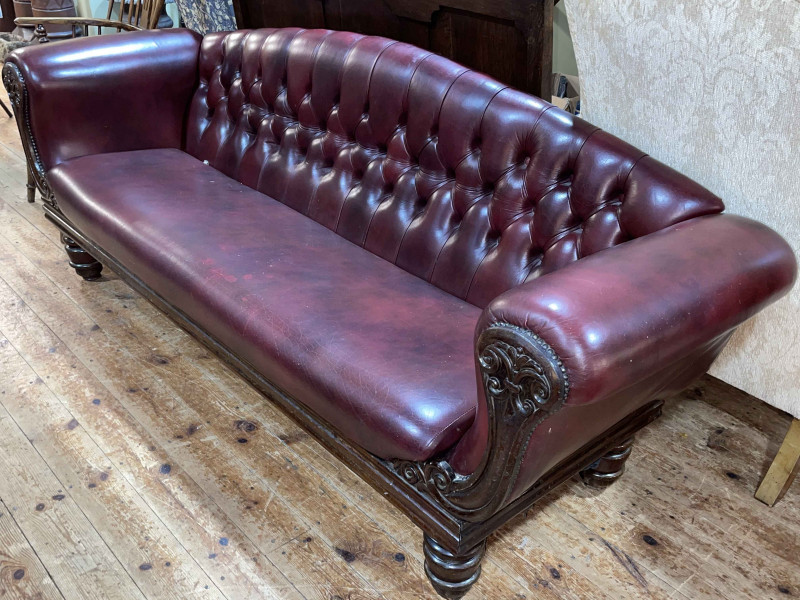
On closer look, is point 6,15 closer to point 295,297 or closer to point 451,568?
point 295,297

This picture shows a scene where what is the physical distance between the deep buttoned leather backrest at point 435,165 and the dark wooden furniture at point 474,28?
35cm

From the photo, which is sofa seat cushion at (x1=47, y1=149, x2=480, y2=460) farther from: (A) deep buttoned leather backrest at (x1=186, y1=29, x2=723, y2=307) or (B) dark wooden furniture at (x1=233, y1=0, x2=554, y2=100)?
(B) dark wooden furniture at (x1=233, y1=0, x2=554, y2=100)

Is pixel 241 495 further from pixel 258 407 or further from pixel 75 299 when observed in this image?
pixel 75 299

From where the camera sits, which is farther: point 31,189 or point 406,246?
point 31,189

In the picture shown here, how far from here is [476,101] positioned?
6.66 ft

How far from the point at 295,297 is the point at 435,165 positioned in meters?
0.54

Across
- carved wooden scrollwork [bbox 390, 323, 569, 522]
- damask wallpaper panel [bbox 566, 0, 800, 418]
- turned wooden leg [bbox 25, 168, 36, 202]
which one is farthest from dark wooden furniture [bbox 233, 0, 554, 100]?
turned wooden leg [bbox 25, 168, 36, 202]

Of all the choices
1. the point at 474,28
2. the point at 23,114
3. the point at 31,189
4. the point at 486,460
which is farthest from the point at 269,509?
the point at 31,189

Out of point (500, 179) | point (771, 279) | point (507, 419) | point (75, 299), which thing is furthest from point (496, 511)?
point (75, 299)

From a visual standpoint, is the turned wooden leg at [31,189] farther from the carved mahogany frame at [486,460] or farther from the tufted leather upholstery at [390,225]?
the carved mahogany frame at [486,460]

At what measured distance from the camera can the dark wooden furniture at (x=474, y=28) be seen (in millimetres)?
2338

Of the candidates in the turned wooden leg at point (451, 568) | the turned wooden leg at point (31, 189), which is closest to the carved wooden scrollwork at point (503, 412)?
the turned wooden leg at point (451, 568)

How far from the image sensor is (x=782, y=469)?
1.93 meters

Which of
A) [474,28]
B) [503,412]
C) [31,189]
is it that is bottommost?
[31,189]
